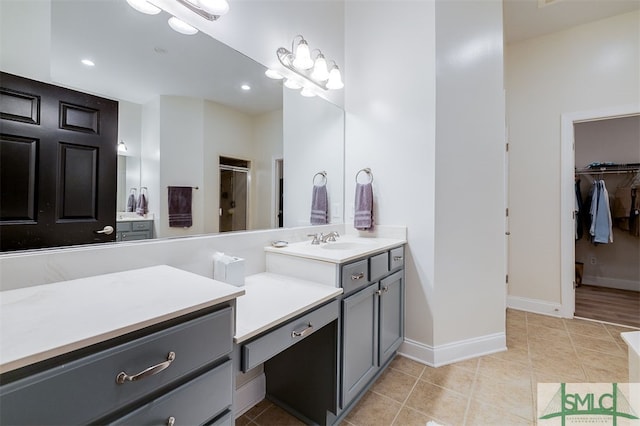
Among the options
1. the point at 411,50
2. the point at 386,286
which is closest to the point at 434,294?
the point at 386,286

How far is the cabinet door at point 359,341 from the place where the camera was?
1.40 m

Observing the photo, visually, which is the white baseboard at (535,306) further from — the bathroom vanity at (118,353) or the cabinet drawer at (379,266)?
the bathroom vanity at (118,353)

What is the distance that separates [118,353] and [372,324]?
53.0 inches

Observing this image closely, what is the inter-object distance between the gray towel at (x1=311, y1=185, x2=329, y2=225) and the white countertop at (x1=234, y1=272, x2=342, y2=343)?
719 millimetres

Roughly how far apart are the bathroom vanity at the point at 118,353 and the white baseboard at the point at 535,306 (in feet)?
11.1

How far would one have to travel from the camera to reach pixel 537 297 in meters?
2.98

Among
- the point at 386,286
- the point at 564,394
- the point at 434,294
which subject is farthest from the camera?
the point at 434,294

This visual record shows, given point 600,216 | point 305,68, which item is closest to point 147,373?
point 305,68

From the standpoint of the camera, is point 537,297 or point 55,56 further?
point 537,297

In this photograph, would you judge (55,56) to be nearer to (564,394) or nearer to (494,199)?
(494,199)

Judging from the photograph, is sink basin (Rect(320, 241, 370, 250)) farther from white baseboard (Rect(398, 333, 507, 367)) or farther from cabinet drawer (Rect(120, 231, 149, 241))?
cabinet drawer (Rect(120, 231, 149, 241))

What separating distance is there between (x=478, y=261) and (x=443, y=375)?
2.92 feet

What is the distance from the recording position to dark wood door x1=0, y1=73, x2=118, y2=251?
0.87 meters

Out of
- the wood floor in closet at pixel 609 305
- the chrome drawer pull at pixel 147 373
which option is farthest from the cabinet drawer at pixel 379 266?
the wood floor in closet at pixel 609 305
